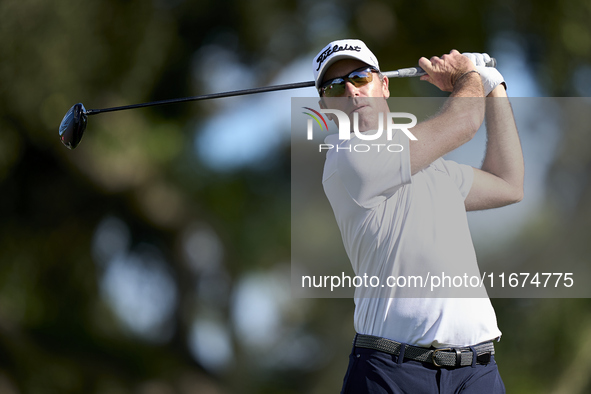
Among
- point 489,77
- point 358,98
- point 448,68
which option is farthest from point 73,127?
point 489,77

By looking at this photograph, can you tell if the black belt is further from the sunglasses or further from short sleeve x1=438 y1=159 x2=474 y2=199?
the sunglasses

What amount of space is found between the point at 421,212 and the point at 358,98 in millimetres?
491

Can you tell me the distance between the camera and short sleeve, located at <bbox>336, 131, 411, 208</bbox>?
1883mm

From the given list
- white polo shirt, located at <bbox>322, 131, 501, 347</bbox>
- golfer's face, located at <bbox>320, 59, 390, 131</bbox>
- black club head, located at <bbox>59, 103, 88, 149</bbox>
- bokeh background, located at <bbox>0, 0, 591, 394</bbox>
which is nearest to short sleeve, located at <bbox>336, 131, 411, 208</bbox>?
white polo shirt, located at <bbox>322, 131, 501, 347</bbox>

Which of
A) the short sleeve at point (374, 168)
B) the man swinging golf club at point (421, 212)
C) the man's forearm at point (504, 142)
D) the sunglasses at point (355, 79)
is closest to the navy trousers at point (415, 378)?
the man swinging golf club at point (421, 212)

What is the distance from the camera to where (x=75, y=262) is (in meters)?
7.24

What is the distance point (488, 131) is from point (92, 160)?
5238mm

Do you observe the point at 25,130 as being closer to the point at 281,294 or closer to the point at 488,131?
the point at 281,294

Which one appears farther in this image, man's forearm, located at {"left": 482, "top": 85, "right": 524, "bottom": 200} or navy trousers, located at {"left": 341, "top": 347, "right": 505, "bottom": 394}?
man's forearm, located at {"left": 482, "top": 85, "right": 524, "bottom": 200}

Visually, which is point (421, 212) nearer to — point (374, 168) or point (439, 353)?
point (374, 168)

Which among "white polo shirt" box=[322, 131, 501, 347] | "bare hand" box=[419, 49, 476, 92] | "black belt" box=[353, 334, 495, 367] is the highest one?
"bare hand" box=[419, 49, 476, 92]

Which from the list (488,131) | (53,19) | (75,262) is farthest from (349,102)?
(75,262)

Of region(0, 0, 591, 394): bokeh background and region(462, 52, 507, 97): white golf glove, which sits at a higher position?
region(0, 0, 591, 394): bokeh background

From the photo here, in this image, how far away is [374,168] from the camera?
1.89 metres
